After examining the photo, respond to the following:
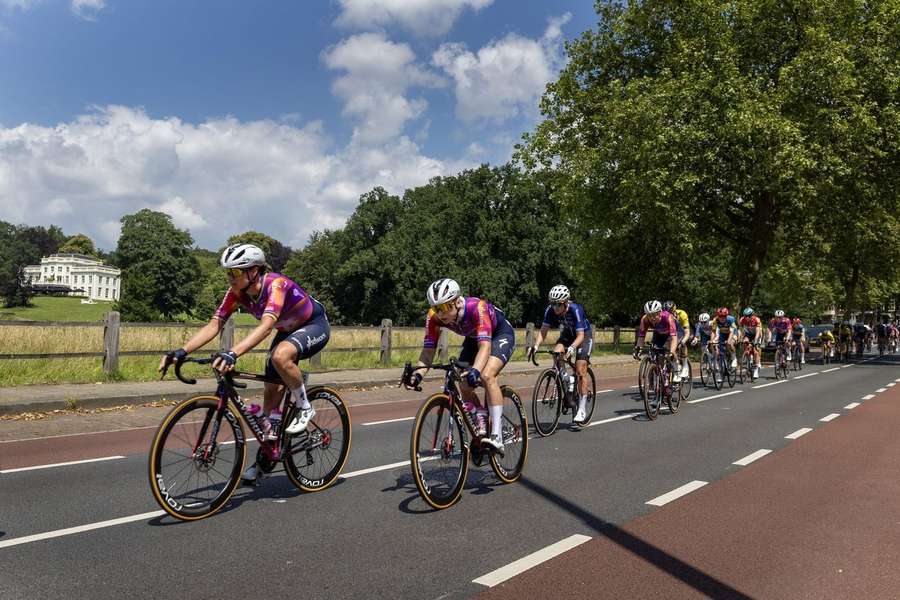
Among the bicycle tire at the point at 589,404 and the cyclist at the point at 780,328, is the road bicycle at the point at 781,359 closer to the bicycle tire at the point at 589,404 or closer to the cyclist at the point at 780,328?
the cyclist at the point at 780,328

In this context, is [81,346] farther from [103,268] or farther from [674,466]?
[103,268]

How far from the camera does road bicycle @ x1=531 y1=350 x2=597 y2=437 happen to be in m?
9.42

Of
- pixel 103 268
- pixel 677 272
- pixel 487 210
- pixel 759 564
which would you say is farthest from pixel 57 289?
pixel 759 564

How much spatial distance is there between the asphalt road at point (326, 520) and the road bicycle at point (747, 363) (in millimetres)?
10573

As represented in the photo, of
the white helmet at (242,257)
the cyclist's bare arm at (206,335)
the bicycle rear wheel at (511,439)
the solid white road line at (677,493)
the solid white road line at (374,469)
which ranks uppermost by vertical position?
the white helmet at (242,257)

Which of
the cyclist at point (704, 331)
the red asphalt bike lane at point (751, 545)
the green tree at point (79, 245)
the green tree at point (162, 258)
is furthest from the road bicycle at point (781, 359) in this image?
the green tree at point (79, 245)

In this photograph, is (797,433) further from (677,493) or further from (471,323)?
(471,323)

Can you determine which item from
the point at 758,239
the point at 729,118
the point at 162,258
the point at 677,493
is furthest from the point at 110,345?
the point at 162,258

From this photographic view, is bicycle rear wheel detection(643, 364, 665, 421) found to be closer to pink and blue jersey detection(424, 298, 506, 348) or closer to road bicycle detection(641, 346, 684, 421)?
road bicycle detection(641, 346, 684, 421)

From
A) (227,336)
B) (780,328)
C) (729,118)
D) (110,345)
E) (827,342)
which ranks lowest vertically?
(110,345)

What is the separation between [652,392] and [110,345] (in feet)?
33.6

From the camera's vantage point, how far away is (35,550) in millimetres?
4445

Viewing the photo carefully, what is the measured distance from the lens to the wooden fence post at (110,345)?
46.1 feet

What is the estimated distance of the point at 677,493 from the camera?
6.43 meters
